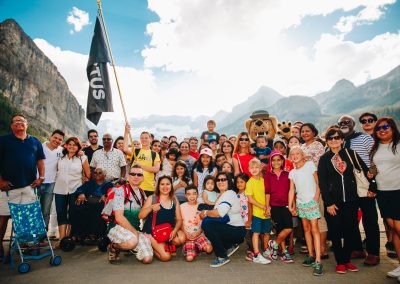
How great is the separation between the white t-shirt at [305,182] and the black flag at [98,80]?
442cm

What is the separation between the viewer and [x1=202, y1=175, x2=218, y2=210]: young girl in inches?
187

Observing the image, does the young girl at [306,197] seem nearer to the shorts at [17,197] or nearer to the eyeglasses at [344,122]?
the eyeglasses at [344,122]

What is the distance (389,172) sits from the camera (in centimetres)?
359

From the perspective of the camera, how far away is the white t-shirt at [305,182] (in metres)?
4.07

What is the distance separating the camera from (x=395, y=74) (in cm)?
18838

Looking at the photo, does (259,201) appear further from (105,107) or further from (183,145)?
(105,107)

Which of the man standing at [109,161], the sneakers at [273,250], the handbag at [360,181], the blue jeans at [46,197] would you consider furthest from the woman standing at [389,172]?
the blue jeans at [46,197]

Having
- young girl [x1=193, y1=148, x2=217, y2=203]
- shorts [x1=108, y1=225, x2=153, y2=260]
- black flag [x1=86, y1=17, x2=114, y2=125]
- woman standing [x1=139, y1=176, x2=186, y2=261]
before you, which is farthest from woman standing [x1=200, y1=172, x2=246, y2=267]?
black flag [x1=86, y1=17, x2=114, y2=125]

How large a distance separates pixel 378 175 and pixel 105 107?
5.60 metres

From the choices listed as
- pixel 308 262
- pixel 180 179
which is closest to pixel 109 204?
pixel 180 179

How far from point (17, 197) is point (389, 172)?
20.1 feet

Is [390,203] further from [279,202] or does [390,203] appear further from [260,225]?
[260,225]

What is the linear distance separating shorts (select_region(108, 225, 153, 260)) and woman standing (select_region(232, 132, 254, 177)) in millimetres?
2363

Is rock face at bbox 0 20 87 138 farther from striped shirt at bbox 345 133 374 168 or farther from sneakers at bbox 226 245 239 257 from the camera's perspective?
striped shirt at bbox 345 133 374 168
